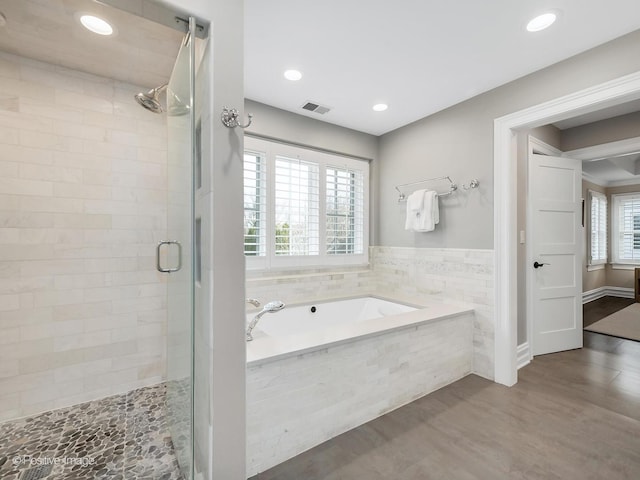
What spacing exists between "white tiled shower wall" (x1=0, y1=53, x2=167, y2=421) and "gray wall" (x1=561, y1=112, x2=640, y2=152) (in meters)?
4.22

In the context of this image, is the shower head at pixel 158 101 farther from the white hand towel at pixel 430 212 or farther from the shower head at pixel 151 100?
the white hand towel at pixel 430 212

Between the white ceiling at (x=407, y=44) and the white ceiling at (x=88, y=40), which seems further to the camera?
the white ceiling at (x=407, y=44)

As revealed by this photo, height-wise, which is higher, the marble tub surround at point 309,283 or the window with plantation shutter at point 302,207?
the window with plantation shutter at point 302,207

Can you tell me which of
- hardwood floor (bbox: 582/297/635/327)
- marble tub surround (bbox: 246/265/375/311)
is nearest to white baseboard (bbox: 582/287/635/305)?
hardwood floor (bbox: 582/297/635/327)

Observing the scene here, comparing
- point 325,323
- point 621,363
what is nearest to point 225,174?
point 325,323

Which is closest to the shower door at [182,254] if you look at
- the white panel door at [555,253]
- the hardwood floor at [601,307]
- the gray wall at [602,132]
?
the white panel door at [555,253]

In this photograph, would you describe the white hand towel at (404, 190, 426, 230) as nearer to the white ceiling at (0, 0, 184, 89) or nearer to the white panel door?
the white panel door

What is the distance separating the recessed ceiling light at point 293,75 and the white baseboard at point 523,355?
10.2 feet

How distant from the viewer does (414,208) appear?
10.0 feet

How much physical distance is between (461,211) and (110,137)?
9.99 ft

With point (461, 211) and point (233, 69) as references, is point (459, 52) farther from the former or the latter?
point (233, 69)

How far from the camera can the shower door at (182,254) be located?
51.6 inches

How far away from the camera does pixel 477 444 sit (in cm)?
173

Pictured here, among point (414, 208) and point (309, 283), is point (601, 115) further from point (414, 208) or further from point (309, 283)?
point (309, 283)
